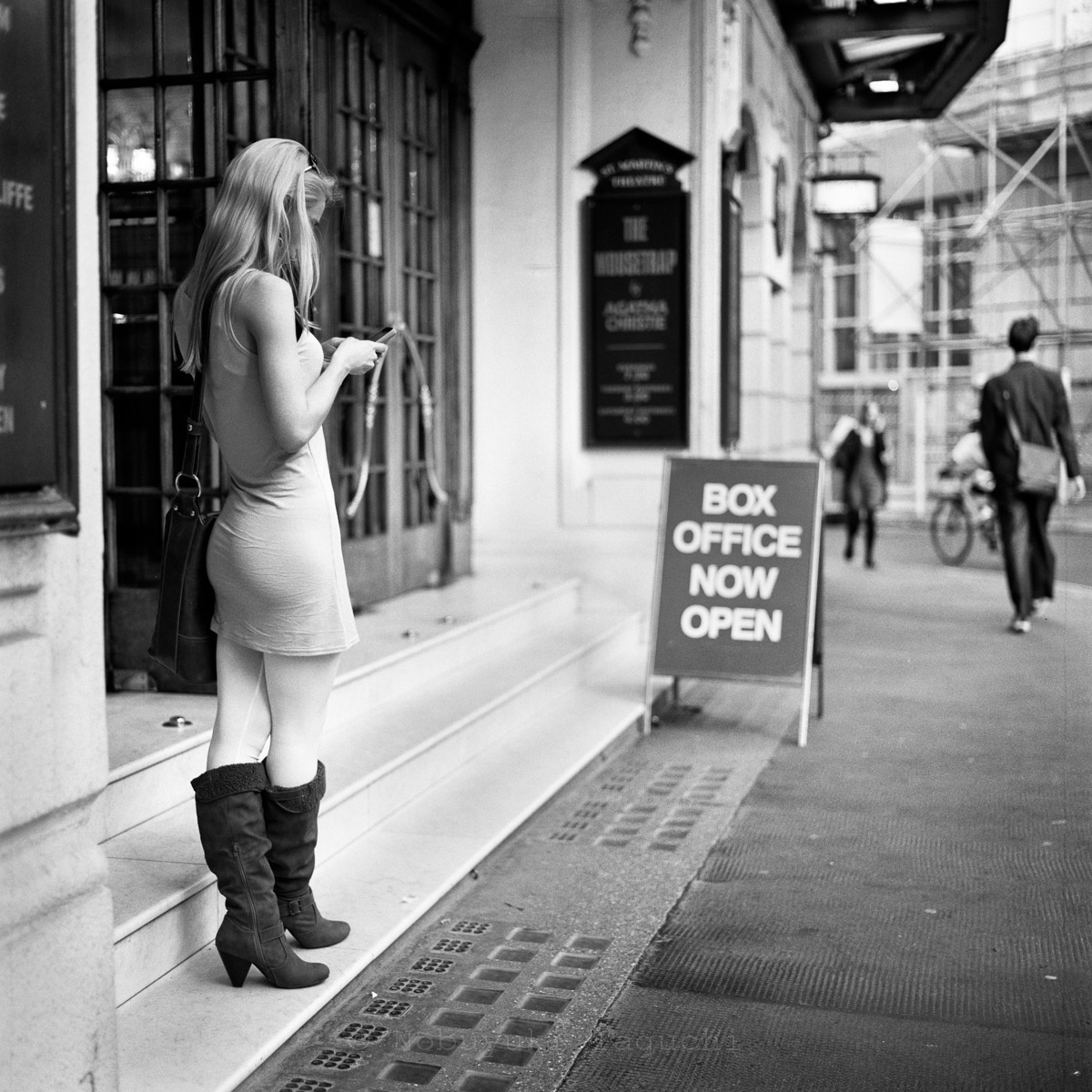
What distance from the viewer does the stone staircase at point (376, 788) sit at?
326 centimetres

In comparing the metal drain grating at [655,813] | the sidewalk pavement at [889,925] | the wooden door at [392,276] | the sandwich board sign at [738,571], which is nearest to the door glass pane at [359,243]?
the wooden door at [392,276]

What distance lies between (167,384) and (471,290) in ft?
12.3

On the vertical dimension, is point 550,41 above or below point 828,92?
below

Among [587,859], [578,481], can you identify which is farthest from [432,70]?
[587,859]

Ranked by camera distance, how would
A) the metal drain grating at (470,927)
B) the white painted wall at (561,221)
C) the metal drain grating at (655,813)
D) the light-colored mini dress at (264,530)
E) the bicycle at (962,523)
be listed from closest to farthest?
the light-colored mini dress at (264,530) → the metal drain grating at (470,927) → the metal drain grating at (655,813) → the white painted wall at (561,221) → the bicycle at (962,523)

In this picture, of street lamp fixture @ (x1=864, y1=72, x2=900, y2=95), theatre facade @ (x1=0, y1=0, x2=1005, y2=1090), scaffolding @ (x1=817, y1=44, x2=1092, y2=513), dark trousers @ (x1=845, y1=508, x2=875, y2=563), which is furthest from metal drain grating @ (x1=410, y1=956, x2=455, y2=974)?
scaffolding @ (x1=817, y1=44, x2=1092, y2=513)

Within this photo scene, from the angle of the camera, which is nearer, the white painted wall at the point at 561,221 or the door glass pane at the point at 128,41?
the door glass pane at the point at 128,41

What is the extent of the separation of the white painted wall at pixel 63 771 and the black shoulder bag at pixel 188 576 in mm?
488

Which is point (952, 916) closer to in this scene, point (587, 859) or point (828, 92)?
point (587, 859)

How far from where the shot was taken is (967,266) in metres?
23.3

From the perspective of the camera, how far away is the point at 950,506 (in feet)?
50.2

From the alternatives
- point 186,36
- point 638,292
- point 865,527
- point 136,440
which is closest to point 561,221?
point 638,292

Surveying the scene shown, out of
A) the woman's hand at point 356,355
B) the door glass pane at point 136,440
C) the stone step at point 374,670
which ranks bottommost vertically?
the stone step at point 374,670

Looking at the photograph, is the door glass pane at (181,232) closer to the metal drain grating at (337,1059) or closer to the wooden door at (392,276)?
the wooden door at (392,276)
